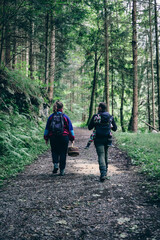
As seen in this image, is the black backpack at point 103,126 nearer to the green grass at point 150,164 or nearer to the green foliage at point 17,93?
the green grass at point 150,164

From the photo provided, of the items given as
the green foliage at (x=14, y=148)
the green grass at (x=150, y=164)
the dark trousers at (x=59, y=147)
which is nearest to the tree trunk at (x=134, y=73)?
the green grass at (x=150, y=164)

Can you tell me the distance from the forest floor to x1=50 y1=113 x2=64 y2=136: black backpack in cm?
134

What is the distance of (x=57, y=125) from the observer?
19.7 ft

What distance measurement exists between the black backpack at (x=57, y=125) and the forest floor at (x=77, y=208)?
1.34 meters

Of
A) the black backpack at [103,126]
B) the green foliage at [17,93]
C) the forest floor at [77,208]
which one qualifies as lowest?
the forest floor at [77,208]

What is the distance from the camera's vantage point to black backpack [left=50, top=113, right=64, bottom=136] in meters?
5.96

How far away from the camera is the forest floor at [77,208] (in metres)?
2.91

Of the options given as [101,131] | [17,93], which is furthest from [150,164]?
[17,93]

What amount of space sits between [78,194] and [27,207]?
Answer: 1190mm

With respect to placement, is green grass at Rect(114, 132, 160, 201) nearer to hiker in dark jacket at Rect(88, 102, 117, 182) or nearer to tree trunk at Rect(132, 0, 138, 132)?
hiker in dark jacket at Rect(88, 102, 117, 182)

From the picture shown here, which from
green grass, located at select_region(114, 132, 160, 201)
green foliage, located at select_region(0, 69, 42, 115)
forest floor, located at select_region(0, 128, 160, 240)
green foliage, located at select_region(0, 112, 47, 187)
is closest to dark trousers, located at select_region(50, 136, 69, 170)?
forest floor, located at select_region(0, 128, 160, 240)

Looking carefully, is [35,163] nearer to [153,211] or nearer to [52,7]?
[153,211]

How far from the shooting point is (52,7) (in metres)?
10.1

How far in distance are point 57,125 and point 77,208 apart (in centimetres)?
276
